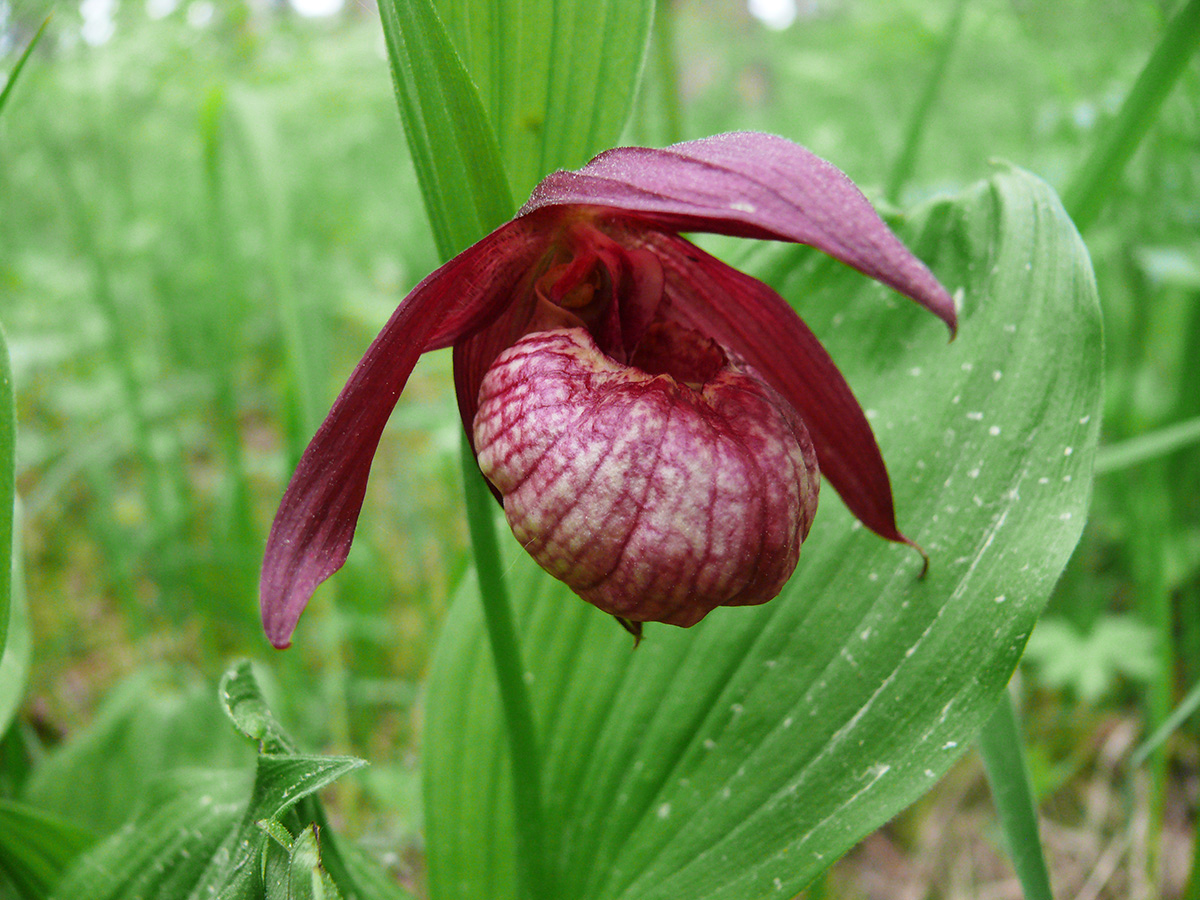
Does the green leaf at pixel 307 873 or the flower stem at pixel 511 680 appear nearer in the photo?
the green leaf at pixel 307 873

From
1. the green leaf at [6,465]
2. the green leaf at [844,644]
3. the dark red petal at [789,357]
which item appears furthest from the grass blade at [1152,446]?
the green leaf at [6,465]

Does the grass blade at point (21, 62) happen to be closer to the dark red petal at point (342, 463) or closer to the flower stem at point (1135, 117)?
the dark red petal at point (342, 463)

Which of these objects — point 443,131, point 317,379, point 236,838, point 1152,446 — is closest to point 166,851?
point 236,838

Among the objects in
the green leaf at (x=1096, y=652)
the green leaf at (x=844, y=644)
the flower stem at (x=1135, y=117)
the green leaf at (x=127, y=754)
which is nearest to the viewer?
the green leaf at (x=844, y=644)

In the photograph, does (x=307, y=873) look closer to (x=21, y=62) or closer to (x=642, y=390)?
(x=642, y=390)

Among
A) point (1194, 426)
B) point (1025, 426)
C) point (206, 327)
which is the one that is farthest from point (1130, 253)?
point (206, 327)

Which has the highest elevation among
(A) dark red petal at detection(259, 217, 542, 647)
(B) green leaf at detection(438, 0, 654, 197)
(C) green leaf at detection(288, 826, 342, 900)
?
(B) green leaf at detection(438, 0, 654, 197)

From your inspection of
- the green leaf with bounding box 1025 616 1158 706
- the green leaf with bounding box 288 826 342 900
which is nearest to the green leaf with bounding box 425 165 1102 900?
the green leaf with bounding box 288 826 342 900

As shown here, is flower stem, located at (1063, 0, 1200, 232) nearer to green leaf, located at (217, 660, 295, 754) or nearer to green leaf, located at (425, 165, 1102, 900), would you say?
green leaf, located at (425, 165, 1102, 900)
